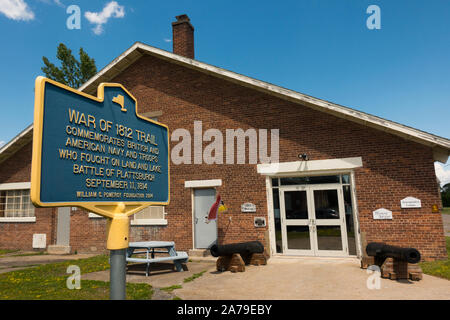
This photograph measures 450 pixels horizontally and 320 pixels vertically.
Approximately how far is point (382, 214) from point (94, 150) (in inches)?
316

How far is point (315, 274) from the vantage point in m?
7.09

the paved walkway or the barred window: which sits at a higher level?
the barred window


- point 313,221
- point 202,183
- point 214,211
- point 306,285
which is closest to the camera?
point 306,285

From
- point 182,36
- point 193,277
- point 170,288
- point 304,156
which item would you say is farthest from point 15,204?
point 304,156

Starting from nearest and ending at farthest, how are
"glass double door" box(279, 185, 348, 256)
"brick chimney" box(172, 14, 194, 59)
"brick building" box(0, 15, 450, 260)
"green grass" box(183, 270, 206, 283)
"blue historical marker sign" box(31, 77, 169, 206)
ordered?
"blue historical marker sign" box(31, 77, 169, 206)
"green grass" box(183, 270, 206, 283)
"brick building" box(0, 15, 450, 260)
"glass double door" box(279, 185, 348, 256)
"brick chimney" box(172, 14, 194, 59)

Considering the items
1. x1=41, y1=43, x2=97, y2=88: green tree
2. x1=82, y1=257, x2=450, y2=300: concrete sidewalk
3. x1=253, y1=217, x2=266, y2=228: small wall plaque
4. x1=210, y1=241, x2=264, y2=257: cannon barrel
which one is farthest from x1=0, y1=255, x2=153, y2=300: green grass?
x1=41, y1=43, x2=97, y2=88: green tree

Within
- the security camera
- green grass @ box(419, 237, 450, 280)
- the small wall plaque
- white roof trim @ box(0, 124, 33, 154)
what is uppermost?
white roof trim @ box(0, 124, 33, 154)

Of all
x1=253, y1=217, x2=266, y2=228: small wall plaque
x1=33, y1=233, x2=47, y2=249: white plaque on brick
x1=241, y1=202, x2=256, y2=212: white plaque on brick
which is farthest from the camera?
x1=33, y1=233, x2=47, y2=249: white plaque on brick

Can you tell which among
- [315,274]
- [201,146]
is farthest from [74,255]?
[315,274]

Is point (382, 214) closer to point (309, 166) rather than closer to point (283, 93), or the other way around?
point (309, 166)

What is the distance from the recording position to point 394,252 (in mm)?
6414

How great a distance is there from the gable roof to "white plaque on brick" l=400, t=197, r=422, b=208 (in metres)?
1.50

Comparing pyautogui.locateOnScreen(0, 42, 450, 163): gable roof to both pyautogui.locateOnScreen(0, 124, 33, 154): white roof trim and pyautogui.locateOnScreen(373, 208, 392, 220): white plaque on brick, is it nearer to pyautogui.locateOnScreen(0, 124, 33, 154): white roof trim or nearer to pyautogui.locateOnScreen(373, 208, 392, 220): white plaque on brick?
pyautogui.locateOnScreen(373, 208, 392, 220): white plaque on brick

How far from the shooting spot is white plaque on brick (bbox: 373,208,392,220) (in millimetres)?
8289
